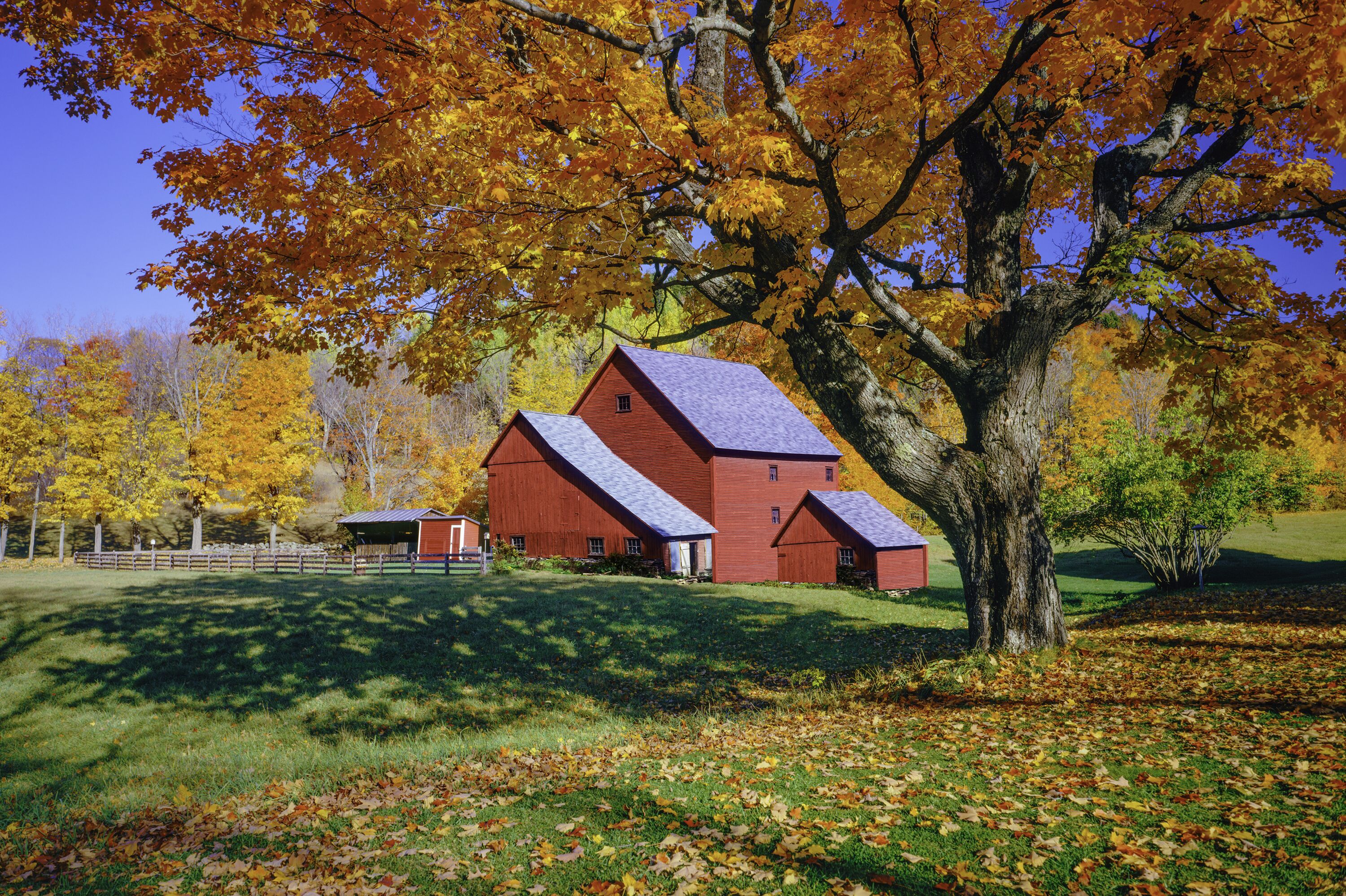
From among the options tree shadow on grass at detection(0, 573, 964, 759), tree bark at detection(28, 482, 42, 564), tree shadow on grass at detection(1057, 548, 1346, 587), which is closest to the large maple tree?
tree shadow on grass at detection(0, 573, 964, 759)

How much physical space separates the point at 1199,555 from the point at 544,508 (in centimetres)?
2414

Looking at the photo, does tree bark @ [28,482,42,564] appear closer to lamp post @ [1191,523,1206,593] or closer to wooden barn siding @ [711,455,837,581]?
wooden barn siding @ [711,455,837,581]

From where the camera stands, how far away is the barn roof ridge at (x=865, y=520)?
104ft

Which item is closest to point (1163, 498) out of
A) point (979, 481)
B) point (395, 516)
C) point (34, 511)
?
point (979, 481)

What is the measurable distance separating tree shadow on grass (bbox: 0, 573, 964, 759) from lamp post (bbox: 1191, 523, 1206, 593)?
1275 cm

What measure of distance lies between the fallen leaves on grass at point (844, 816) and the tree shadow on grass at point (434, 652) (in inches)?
176

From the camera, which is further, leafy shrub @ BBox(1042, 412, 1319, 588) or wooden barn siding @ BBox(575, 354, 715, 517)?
wooden barn siding @ BBox(575, 354, 715, 517)

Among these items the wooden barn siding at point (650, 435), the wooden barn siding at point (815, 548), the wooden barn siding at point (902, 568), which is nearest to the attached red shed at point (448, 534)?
the wooden barn siding at point (650, 435)

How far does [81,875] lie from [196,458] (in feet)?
143

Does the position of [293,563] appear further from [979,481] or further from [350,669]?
[979,481]

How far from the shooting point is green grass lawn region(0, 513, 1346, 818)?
37.3ft

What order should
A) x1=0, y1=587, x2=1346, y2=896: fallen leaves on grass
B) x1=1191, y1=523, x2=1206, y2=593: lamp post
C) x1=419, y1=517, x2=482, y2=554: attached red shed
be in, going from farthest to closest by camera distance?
x1=419, y1=517, x2=482, y2=554: attached red shed < x1=1191, y1=523, x2=1206, y2=593: lamp post < x1=0, y1=587, x2=1346, y2=896: fallen leaves on grass

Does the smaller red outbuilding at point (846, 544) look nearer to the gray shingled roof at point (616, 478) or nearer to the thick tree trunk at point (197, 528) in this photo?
the gray shingled roof at point (616, 478)

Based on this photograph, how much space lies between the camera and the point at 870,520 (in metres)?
33.2
